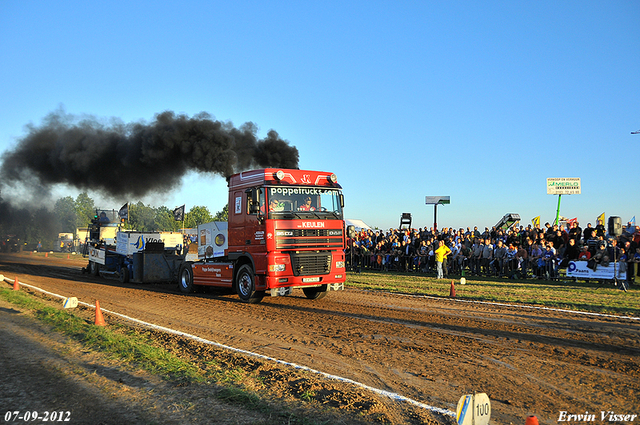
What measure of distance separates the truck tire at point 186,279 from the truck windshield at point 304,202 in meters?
4.95

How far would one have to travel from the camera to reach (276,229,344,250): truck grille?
11.6 m

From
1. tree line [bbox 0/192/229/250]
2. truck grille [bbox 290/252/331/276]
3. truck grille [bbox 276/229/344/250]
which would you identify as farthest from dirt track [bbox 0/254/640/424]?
tree line [bbox 0/192/229/250]

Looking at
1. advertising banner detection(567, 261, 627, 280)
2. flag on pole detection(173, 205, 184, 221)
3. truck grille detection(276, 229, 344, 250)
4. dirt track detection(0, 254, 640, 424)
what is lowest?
dirt track detection(0, 254, 640, 424)

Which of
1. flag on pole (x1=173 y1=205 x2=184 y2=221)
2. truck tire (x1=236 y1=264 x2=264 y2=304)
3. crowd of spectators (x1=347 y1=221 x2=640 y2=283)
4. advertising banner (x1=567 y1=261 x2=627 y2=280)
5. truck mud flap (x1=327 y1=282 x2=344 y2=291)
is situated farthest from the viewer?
flag on pole (x1=173 y1=205 x2=184 y2=221)

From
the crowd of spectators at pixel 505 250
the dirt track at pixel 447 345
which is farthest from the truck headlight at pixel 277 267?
the crowd of spectators at pixel 505 250

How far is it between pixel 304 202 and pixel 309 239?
0.99m

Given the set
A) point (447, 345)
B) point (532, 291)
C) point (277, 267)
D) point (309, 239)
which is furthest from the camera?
point (532, 291)

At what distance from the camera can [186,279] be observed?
1537 cm

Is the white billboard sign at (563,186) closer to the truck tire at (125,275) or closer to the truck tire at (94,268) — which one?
the truck tire at (125,275)

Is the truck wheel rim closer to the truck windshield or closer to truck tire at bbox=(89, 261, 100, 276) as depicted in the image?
the truck windshield

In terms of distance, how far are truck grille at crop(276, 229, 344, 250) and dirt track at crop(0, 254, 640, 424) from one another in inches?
60.6

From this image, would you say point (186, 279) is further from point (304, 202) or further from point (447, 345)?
point (447, 345)

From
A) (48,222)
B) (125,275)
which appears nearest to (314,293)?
(125,275)

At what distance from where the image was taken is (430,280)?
18.6 metres
